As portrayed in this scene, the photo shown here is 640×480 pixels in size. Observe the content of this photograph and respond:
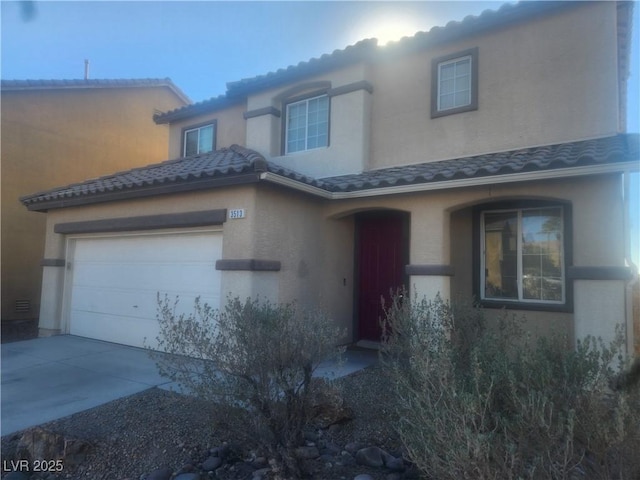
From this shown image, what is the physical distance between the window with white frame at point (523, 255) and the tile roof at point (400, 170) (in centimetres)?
114

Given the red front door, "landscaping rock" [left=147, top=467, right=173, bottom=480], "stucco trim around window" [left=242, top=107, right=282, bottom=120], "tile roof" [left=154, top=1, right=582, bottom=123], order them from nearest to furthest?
"landscaping rock" [left=147, top=467, right=173, bottom=480], "tile roof" [left=154, top=1, right=582, bottom=123], the red front door, "stucco trim around window" [left=242, top=107, right=282, bottom=120]

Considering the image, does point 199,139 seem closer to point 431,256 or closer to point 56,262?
point 56,262

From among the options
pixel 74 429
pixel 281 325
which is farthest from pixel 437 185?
pixel 74 429

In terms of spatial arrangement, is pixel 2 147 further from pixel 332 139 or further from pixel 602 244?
pixel 602 244

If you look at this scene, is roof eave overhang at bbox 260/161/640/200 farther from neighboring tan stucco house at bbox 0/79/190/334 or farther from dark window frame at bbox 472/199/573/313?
neighboring tan stucco house at bbox 0/79/190/334

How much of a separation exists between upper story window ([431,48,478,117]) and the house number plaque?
4.61 meters

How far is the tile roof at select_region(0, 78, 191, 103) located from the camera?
13.8 m

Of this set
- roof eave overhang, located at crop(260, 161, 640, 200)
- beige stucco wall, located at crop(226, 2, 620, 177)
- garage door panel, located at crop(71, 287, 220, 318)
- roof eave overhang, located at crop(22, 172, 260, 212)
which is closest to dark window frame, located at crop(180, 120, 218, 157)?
beige stucco wall, located at crop(226, 2, 620, 177)

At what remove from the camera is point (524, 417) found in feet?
11.2

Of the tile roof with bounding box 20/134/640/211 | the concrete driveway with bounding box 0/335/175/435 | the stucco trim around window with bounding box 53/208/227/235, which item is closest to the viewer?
the concrete driveway with bounding box 0/335/175/435

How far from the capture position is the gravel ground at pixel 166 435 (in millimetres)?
4422

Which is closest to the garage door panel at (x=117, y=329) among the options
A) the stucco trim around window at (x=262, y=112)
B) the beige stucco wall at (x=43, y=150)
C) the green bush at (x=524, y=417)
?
the beige stucco wall at (x=43, y=150)

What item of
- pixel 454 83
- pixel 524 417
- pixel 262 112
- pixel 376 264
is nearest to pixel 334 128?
pixel 262 112

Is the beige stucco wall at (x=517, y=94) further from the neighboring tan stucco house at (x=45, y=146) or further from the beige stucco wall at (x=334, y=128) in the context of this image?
the neighboring tan stucco house at (x=45, y=146)
